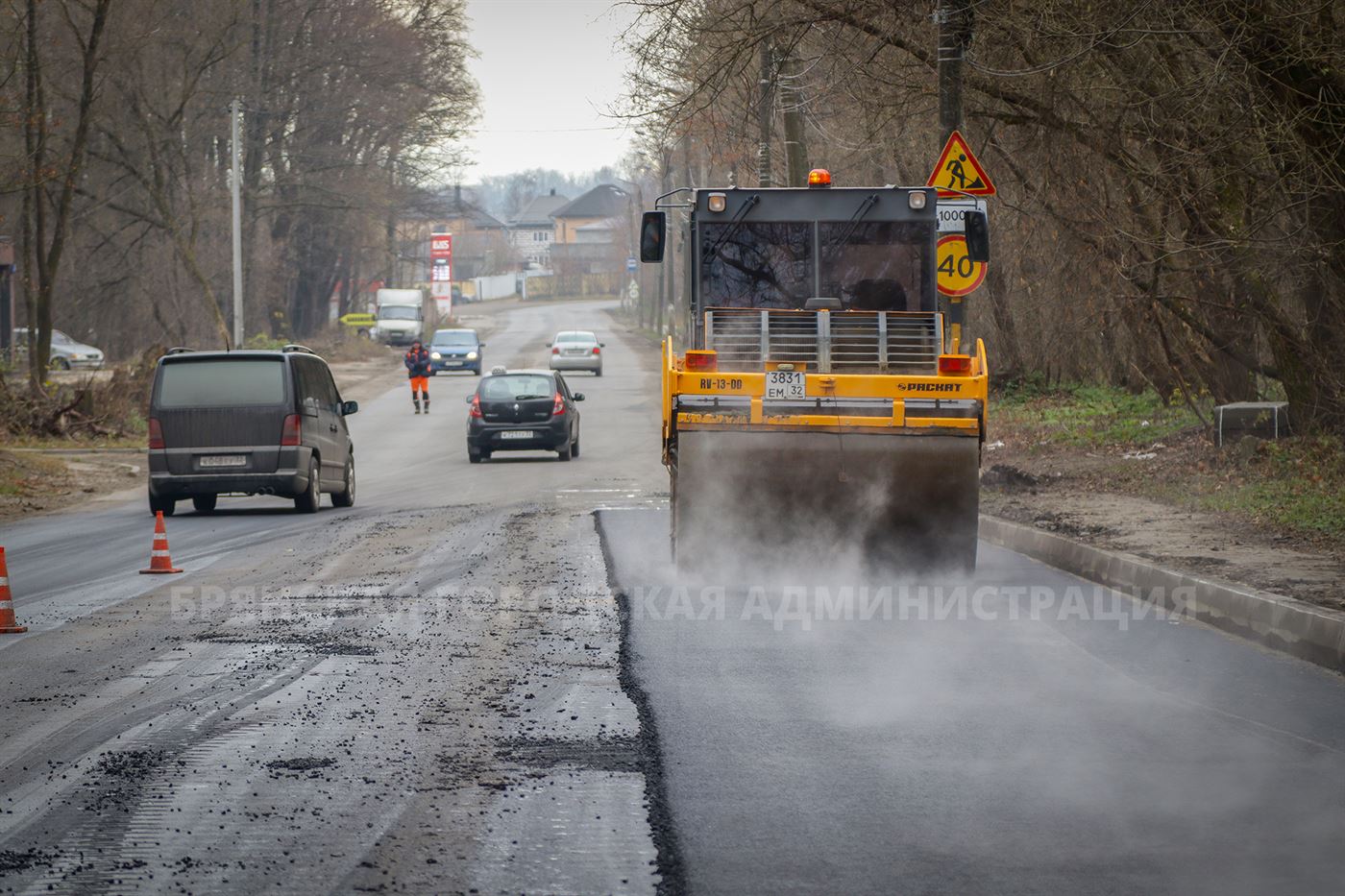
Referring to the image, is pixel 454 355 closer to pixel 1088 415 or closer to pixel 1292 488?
pixel 1088 415

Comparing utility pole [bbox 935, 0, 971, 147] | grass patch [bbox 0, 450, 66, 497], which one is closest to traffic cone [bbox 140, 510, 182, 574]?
utility pole [bbox 935, 0, 971, 147]

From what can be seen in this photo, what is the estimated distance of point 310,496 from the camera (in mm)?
19469

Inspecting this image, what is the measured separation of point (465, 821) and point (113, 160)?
136ft

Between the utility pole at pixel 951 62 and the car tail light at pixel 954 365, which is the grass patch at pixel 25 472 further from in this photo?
the car tail light at pixel 954 365

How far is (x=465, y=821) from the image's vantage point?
571cm

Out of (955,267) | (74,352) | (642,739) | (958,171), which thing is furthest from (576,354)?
(642,739)

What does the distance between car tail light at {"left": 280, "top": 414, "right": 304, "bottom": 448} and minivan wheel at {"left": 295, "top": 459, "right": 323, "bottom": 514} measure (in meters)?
0.44

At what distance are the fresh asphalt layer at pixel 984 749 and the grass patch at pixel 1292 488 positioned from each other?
3653 millimetres

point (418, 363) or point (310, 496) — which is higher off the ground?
point (418, 363)

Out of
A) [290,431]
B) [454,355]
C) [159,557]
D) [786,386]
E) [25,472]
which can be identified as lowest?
[25,472]

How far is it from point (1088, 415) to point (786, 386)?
16.7 meters

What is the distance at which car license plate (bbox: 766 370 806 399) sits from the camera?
1188cm

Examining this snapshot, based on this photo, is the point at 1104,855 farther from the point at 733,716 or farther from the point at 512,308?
the point at 512,308

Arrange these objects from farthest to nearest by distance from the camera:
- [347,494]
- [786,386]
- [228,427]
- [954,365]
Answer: [347,494] → [228,427] → [954,365] → [786,386]
